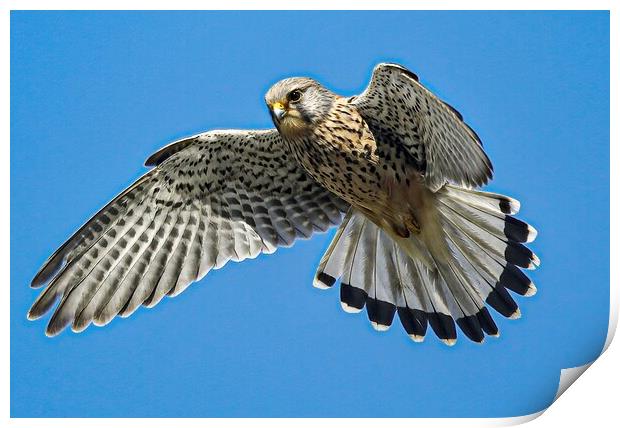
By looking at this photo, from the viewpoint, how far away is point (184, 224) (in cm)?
393

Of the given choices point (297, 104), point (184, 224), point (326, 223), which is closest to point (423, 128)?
point (297, 104)

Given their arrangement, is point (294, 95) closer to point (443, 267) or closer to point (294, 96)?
point (294, 96)

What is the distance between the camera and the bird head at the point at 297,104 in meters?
3.38

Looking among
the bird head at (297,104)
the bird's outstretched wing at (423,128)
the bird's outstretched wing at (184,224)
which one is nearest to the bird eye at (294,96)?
the bird head at (297,104)

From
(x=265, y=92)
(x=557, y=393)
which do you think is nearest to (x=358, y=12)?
(x=265, y=92)

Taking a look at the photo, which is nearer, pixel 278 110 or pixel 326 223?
pixel 278 110

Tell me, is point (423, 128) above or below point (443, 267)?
above

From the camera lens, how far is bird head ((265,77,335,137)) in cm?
338

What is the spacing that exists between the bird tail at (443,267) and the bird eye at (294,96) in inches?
26.8

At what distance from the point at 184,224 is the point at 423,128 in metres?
1.08

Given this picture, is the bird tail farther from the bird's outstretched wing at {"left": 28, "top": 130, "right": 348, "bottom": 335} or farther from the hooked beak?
the hooked beak

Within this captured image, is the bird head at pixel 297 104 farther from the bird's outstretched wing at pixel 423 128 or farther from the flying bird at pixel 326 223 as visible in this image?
the bird's outstretched wing at pixel 423 128

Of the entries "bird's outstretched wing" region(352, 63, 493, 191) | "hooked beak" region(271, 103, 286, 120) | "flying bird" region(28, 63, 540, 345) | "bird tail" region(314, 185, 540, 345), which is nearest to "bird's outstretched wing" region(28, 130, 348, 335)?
"flying bird" region(28, 63, 540, 345)
